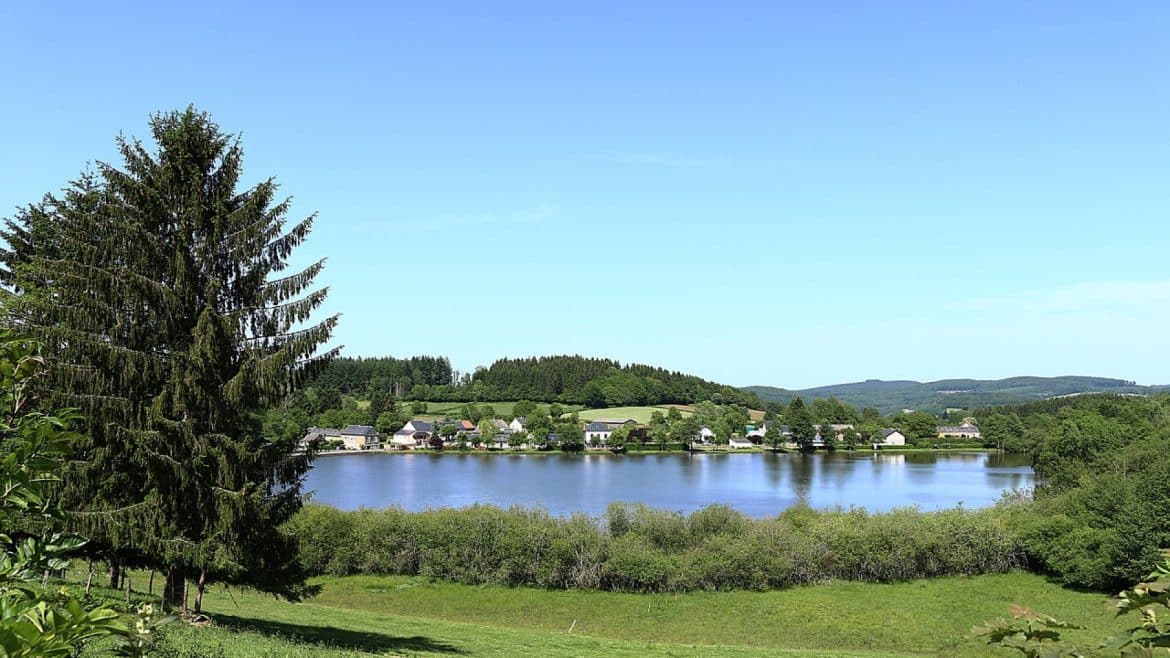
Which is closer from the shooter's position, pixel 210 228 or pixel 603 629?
pixel 210 228

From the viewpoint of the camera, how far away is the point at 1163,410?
63.7m

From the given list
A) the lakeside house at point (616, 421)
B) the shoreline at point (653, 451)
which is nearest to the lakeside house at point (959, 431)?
the shoreline at point (653, 451)

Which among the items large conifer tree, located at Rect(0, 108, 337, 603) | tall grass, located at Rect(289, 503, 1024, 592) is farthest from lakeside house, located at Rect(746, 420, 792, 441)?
large conifer tree, located at Rect(0, 108, 337, 603)

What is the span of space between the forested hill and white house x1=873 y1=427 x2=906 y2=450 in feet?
119

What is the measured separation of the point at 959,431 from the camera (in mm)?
146625

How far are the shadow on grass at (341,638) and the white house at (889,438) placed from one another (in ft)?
386

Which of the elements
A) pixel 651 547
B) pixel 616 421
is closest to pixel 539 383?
pixel 616 421

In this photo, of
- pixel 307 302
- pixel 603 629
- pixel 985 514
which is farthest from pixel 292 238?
pixel 985 514

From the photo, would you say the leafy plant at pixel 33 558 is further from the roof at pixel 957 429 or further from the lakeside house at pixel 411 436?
the roof at pixel 957 429

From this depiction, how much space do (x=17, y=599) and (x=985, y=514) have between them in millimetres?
34348

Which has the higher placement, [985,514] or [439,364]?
[439,364]

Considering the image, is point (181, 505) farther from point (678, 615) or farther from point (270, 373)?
point (678, 615)

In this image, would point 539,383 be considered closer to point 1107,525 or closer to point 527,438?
point 527,438

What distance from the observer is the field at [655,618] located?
17.5m
